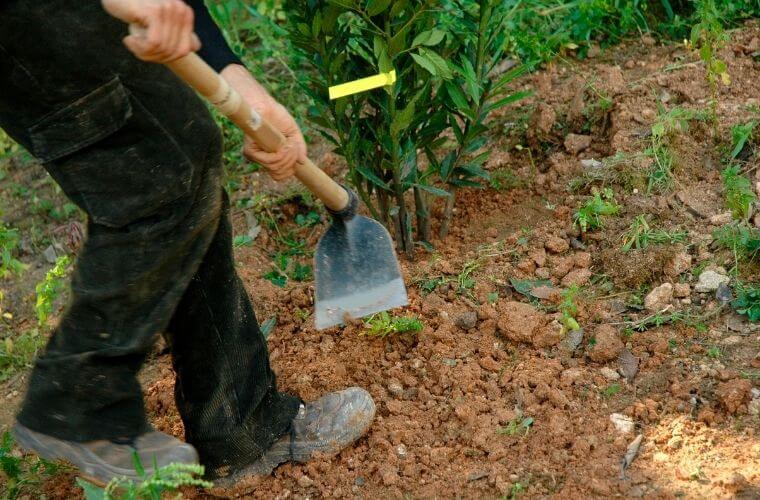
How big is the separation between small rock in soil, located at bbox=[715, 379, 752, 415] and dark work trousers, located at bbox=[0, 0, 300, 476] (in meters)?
1.37

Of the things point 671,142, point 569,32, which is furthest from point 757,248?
point 569,32

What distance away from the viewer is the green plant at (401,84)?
2.70 m

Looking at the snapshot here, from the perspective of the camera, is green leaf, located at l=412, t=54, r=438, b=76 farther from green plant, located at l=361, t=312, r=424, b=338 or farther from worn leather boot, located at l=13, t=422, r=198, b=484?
worn leather boot, located at l=13, t=422, r=198, b=484

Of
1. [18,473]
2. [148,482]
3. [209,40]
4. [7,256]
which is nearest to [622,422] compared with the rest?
[148,482]

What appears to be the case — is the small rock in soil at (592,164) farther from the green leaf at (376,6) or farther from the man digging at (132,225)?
the man digging at (132,225)

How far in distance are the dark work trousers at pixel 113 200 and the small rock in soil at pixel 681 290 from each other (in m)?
1.48

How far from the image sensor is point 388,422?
2.54 metres

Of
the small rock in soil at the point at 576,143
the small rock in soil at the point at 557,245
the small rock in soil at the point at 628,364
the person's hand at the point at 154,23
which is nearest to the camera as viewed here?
the person's hand at the point at 154,23

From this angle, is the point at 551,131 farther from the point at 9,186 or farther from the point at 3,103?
the point at 9,186

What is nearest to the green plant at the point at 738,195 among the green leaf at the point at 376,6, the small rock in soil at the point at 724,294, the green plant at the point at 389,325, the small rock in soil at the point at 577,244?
the small rock in soil at the point at 724,294

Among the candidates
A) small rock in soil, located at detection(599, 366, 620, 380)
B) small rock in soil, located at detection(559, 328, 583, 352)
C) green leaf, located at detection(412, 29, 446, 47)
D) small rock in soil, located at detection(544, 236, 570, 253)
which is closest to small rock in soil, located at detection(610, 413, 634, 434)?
small rock in soil, located at detection(599, 366, 620, 380)

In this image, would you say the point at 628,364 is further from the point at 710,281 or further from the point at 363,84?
the point at 363,84

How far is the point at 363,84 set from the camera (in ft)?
8.83

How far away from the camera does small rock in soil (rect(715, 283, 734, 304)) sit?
8.75 ft
